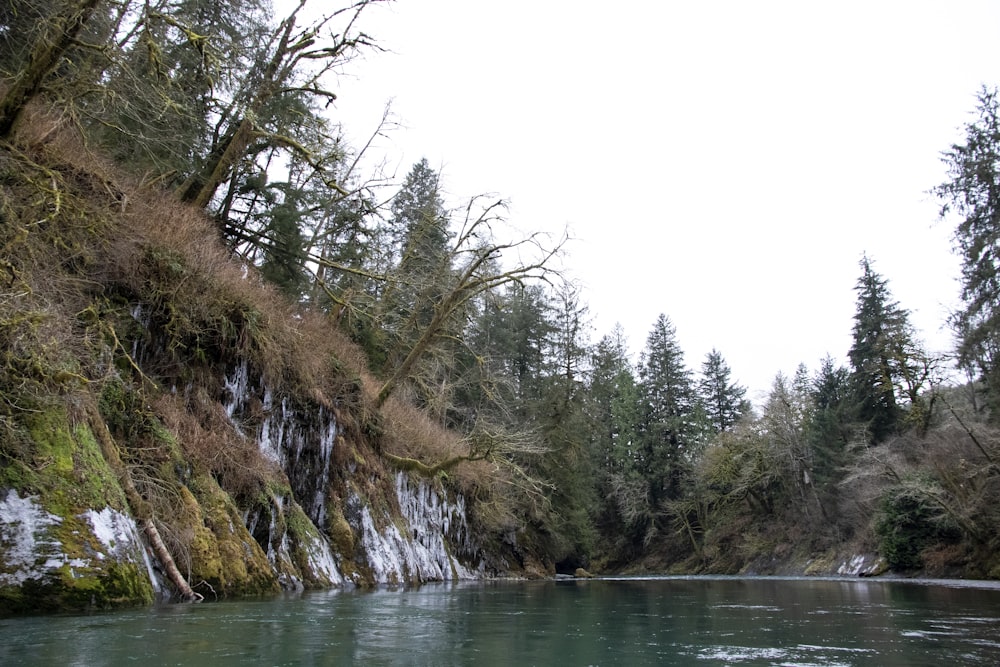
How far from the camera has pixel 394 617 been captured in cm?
698

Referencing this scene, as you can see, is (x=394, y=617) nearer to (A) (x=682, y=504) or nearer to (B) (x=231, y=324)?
(B) (x=231, y=324)

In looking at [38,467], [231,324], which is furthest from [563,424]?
[38,467]

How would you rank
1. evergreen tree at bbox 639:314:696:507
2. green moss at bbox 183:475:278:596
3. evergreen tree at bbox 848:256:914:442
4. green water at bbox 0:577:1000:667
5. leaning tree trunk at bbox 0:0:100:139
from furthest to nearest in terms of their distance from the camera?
evergreen tree at bbox 639:314:696:507 → evergreen tree at bbox 848:256:914:442 → green moss at bbox 183:475:278:596 → leaning tree trunk at bbox 0:0:100:139 → green water at bbox 0:577:1000:667

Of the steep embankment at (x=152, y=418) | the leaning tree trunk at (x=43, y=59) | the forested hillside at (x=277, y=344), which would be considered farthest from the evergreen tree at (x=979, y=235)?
the leaning tree trunk at (x=43, y=59)

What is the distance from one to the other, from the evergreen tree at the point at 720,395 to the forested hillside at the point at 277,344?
15054mm

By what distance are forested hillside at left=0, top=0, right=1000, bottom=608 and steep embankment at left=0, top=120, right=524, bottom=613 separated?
0.05 meters

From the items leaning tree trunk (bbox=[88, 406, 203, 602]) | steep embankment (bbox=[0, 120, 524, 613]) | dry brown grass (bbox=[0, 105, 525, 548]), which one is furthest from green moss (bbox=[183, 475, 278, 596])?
dry brown grass (bbox=[0, 105, 525, 548])

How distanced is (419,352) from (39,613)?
1382cm

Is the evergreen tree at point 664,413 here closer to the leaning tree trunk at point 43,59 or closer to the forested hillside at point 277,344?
the forested hillside at point 277,344

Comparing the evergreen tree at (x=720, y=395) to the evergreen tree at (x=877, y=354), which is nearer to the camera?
the evergreen tree at (x=877, y=354)

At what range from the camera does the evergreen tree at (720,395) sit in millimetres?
57594

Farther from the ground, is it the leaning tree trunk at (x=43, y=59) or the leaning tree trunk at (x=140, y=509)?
the leaning tree trunk at (x=43, y=59)

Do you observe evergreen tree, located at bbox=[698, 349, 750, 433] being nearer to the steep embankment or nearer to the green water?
the steep embankment

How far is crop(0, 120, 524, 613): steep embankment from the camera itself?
20.7 feet
